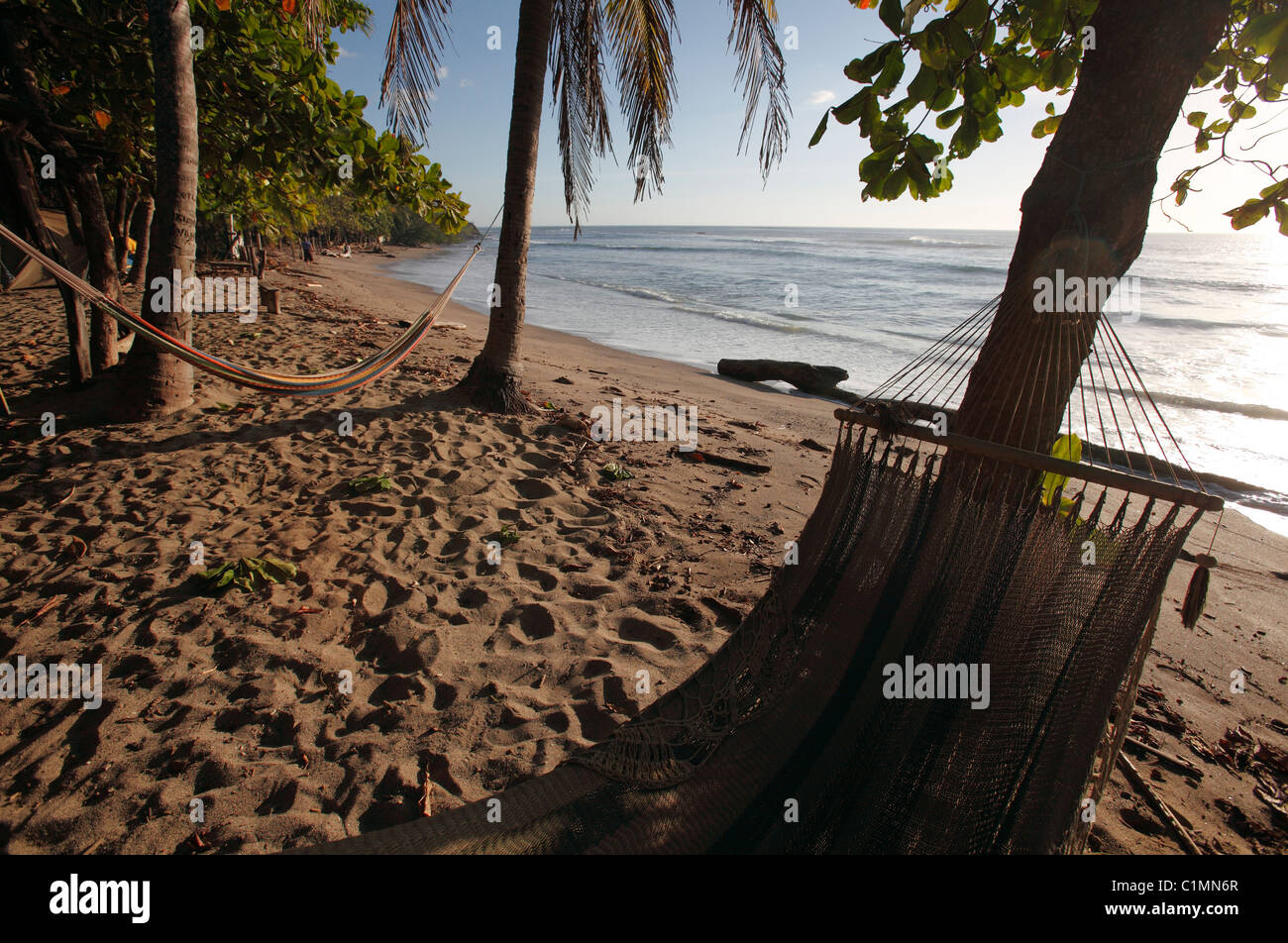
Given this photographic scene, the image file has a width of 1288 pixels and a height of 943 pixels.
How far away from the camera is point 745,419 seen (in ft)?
19.8

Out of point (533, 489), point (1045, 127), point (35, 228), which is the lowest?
point (533, 489)

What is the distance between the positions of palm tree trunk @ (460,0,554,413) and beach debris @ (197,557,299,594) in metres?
2.30

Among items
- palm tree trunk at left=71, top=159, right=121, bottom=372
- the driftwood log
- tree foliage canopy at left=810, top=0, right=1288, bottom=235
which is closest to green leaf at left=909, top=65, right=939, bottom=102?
tree foliage canopy at left=810, top=0, right=1288, bottom=235

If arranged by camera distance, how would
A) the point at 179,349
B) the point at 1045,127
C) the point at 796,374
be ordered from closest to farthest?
1. the point at 1045,127
2. the point at 179,349
3. the point at 796,374

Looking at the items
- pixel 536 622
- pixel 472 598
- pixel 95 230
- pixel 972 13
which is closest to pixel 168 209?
pixel 95 230

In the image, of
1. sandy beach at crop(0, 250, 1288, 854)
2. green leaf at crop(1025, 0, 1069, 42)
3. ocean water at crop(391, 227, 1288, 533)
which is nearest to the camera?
green leaf at crop(1025, 0, 1069, 42)

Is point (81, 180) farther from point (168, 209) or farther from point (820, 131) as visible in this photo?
point (820, 131)

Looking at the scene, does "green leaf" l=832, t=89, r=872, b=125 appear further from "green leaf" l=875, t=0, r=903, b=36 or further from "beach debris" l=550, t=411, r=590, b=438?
"beach debris" l=550, t=411, r=590, b=438

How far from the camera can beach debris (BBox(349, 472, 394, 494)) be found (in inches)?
134

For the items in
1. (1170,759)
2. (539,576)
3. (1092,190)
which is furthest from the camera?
(539,576)

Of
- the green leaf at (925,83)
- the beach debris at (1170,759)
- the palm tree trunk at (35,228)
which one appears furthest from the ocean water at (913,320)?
the palm tree trunk at (35,228)

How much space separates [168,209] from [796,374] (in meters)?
7.07

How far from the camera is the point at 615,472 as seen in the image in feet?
13.0
